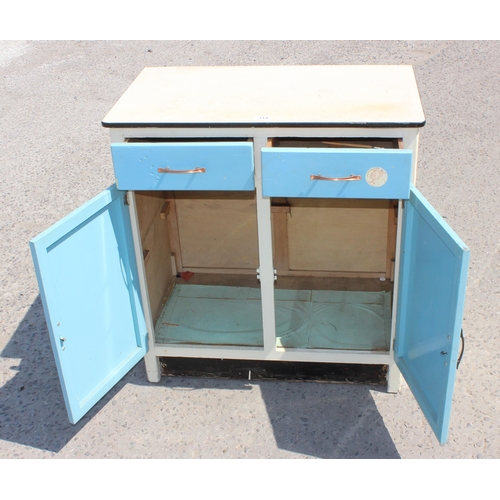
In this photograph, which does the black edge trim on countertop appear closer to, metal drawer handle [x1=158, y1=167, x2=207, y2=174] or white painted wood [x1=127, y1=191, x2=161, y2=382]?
metal drawer handle [x1=158, y1=167, x2=207, y2=174]

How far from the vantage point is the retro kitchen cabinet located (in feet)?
7.73

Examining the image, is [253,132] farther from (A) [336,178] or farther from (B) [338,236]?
(B) [338,236]

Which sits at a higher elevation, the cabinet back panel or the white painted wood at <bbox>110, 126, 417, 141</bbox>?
the white painted wood at <bbox>110, 126, 417, 141</bbox>

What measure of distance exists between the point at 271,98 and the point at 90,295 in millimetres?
1141

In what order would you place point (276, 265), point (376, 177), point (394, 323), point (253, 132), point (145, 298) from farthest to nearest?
point (276, 265), point (145, 298), point (394, 323), point (253, 132), point (376, 177)

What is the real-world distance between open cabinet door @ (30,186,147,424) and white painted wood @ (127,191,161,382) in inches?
1.0

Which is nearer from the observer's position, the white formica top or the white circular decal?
the white circular decal

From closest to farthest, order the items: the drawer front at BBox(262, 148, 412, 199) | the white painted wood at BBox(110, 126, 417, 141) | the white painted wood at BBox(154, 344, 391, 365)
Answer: the drawer front at BBox(262, 148, 412, 199) < the white painted wood at BBox(110, 126, 417, 141) < the white painted wood at BBox(154, 344, 391, 365)

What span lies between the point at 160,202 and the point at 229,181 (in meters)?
1.13

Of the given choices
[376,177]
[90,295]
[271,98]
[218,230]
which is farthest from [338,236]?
[90,295]

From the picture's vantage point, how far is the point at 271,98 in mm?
2721

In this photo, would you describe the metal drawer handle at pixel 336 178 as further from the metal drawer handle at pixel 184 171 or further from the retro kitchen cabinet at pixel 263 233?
the metal drawer handle at pixel 184 171

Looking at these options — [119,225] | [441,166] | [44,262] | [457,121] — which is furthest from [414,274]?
[457,121]

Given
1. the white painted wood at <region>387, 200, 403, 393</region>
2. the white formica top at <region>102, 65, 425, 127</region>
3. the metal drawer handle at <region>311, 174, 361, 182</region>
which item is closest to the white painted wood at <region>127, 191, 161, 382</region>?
the white formica top at <region>102, 65, 425, 127</region>
